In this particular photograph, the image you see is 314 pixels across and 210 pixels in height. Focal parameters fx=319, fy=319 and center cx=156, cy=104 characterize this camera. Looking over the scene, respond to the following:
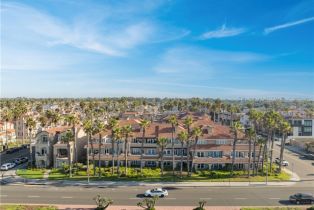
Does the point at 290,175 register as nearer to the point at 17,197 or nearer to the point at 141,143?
the point at 141,143

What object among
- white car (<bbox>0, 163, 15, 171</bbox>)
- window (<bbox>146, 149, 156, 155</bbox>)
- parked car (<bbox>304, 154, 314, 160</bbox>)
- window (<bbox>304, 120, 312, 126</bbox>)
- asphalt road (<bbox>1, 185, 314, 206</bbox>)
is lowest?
asphalt road (<bbox>1, 185, 314, 206</bbox>)

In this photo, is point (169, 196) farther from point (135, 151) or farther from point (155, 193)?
point (135, 151)

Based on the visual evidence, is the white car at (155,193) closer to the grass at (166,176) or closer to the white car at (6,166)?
the grass at (166,176)

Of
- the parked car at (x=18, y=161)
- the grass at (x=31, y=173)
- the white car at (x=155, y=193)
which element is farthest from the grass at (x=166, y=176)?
the parked car at (x=18, y=161)

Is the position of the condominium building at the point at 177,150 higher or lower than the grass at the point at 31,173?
higher

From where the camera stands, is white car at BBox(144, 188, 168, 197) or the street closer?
the street

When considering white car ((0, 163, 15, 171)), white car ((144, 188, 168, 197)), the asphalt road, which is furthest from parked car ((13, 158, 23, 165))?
white car ((144, 188, 168, 197))

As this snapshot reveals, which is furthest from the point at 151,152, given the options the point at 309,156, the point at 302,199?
the point at 309,156

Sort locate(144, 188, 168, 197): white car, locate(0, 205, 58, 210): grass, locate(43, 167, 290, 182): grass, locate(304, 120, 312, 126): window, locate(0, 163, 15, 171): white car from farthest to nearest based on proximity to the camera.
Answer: locate(304, 120, 312, 126): window
locate(0, 163, 15, 171): white car
locate(43, 167, 290, 182): grass
locate(144, 188, 168, 197): white car
locate(0, 205, 58, 210): grass

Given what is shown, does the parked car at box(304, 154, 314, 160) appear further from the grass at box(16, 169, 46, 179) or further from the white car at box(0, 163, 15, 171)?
the white car at box(0, 163, 15, 171)
